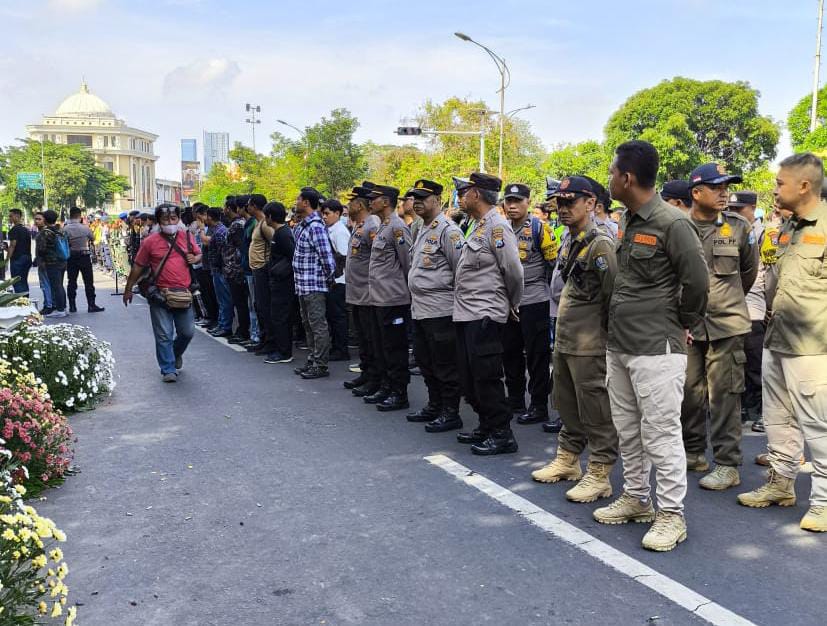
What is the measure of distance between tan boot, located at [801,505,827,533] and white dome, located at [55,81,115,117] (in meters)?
153

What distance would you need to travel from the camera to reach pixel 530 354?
6.75 m

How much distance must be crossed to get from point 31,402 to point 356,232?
12.7 feet

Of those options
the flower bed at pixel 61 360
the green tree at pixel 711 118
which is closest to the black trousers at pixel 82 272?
the flower bed at pixel 61 360

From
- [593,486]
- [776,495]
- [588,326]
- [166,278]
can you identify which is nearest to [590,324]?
[588,326]

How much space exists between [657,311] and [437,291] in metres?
2.53

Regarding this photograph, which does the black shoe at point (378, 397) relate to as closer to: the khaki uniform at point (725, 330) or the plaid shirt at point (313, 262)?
the plaid shirt at point (313, 262)

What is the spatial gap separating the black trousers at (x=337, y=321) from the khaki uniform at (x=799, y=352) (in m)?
6.02

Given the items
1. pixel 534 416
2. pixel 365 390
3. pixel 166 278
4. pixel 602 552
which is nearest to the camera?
pixel 602 552

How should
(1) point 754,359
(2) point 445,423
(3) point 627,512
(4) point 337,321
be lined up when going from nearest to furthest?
1. (3) point 627,512
2. (2) point 445,423
3. (1) point 754,359
4. (4) point 337,321

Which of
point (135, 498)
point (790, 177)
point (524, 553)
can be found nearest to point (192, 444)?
point (135, 498)

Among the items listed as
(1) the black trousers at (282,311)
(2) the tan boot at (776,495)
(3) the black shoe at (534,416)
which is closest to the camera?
(2) the tan boot at (776,495)

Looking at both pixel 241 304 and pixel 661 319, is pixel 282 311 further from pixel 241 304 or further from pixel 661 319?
pixel 661 319

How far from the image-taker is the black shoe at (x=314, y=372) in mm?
8492

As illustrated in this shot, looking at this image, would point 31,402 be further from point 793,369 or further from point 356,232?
point 793,369
